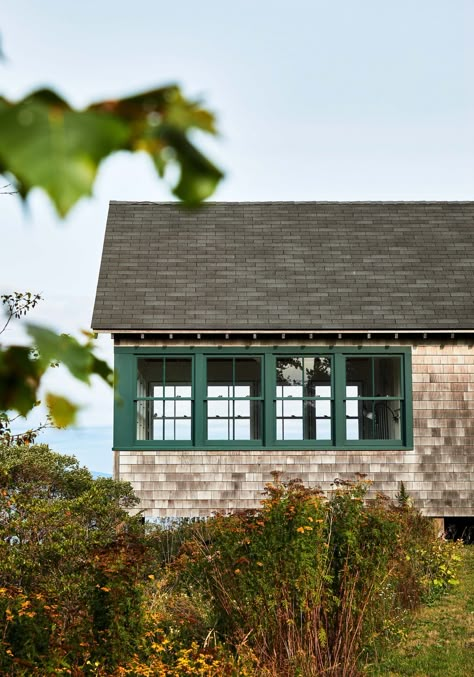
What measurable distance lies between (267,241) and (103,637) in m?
12.0

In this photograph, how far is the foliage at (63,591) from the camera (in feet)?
21.9

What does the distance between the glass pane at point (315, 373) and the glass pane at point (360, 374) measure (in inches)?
19.0

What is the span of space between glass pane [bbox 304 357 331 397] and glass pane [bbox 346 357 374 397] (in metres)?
0.48

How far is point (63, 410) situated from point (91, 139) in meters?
0.52

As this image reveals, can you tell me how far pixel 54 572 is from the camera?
848 centimetres

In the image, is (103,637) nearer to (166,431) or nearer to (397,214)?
(166,431)

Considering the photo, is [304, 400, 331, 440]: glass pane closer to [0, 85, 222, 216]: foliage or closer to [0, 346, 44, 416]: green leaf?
[0, 346, 44, 416]: green leaf

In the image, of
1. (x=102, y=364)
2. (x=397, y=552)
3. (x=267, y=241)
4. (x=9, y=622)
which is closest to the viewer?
(x=102, y=364)

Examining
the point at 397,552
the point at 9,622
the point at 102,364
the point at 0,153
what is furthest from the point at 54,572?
the point at 0,153

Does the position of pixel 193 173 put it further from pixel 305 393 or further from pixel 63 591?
pixel 305 393

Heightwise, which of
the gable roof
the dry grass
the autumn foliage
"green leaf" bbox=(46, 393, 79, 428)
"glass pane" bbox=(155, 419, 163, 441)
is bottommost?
the dry grass

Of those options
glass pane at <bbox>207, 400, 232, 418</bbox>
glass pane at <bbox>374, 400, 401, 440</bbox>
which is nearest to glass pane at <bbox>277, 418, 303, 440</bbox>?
glass pane at <bbox>207, 400, 232, 418</bbox>

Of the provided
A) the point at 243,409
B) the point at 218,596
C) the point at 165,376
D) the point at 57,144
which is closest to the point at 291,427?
the point at 243,409

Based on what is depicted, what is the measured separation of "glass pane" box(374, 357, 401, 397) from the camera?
16828 mm
